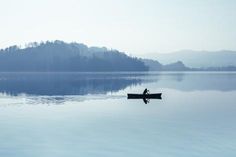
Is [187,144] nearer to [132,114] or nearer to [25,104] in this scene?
[132,114]

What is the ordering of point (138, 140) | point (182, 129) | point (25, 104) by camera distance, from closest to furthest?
point (138, 140)
point (182, 129)
point (25, 104)

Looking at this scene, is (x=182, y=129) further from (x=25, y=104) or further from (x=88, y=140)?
(x=25, y=104)

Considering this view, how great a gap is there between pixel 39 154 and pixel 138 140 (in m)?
10.5

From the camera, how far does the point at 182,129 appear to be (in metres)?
44.9

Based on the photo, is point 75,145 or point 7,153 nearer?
point 7,153

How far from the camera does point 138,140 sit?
38219mm

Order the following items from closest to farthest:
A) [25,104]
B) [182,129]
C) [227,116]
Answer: [182,129] < [227,116] < [25,104]

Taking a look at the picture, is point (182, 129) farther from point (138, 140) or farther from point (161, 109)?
point (161, 109)

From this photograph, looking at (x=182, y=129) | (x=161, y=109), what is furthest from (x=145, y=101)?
(x=182, y=129)

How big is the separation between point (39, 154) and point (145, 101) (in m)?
49.4

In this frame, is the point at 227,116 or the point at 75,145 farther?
the point at 227,116

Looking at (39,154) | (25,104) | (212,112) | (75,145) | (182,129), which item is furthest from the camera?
(25,104)

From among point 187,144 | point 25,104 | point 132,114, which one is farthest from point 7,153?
point 25,104

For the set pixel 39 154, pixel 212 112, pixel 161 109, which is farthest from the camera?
pixel 161 109
